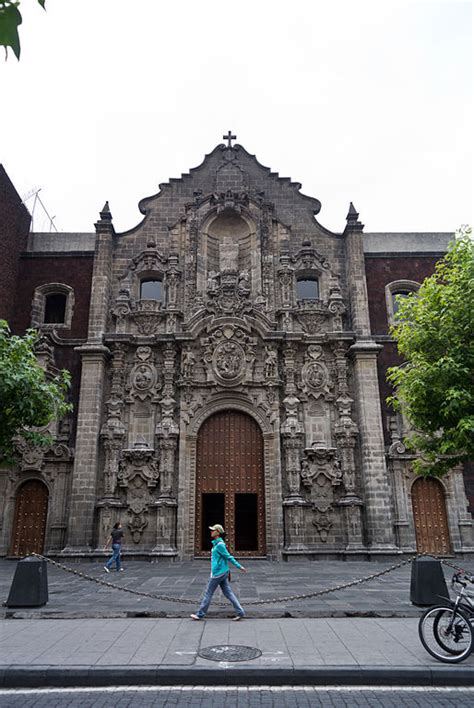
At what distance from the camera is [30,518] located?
20.6 metres

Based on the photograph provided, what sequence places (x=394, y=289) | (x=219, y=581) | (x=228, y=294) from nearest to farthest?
(x=219, y=581) < (x=228, y=294) < (x=394, y=289)

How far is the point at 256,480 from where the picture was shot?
20.8m

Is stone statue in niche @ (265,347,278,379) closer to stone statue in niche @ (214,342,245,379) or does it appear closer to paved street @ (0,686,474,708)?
stone statue in niche @ (214,342,245,379)

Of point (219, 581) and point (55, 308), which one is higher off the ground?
point (55, 308)

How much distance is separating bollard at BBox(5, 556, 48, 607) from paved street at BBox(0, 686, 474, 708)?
4.37 m

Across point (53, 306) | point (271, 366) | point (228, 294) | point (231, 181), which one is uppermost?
point (231, 181)

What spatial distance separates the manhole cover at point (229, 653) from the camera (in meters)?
6.94

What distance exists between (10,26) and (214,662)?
689cm

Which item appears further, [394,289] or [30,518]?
[394,289]

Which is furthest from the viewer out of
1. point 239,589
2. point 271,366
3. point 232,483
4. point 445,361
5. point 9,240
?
point 9,240

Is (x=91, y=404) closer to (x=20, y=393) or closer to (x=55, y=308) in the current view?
(x=55, y=308)

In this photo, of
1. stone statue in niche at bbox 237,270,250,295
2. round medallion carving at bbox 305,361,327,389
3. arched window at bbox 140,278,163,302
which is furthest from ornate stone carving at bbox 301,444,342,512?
arched window at bbox 140,278,163,302

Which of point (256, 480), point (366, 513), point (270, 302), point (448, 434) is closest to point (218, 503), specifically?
point (256, 480)

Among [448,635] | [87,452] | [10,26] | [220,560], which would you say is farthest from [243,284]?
[10,26]
